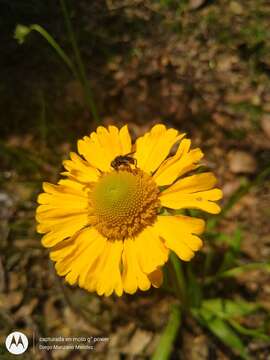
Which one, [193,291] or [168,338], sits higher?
[193,291]

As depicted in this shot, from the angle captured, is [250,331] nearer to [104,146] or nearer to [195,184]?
[195,184]

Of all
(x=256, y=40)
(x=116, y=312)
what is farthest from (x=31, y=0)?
(x=116, y=312)

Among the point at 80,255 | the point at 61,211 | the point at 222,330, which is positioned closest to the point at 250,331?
the point at 222,330

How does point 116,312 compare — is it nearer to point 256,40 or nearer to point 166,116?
point 166,116

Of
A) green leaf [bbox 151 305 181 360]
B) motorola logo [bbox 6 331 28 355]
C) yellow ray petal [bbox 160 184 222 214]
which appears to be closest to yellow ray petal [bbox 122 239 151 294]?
yellow ray petal [bbox 160 184 222 214]

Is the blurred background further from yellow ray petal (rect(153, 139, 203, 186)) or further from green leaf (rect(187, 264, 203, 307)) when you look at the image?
yellow ray petal (rect(153, 139, 203, 186))

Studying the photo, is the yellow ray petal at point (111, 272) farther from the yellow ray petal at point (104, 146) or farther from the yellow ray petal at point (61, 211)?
the yellow ray petal at point (104, 146)
